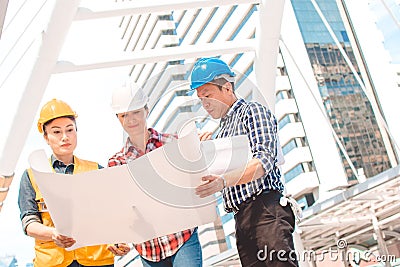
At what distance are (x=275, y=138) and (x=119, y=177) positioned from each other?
1.73 ft

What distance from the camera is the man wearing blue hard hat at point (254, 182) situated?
6.16 feet

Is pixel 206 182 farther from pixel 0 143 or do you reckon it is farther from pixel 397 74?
pixel 397 74

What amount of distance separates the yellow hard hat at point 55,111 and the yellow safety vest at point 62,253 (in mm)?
215

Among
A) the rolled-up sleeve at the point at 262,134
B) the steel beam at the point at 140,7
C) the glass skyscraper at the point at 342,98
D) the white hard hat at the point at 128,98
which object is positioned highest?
the glass skyscraper at the point at 342,98

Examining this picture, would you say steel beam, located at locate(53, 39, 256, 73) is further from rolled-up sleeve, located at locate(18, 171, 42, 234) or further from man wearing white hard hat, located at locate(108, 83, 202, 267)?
man wearing white hard hat, located at locate(108, 83, 202, 267)

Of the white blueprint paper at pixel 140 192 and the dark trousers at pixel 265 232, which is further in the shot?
the dark trousers at pixel 265 232

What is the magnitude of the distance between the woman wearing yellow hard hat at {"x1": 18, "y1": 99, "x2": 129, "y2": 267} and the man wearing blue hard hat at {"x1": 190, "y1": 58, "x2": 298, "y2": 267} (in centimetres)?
53

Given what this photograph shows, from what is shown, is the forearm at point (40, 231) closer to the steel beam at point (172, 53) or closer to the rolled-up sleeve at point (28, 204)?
the rolled-up sleeve at point (28, 204)

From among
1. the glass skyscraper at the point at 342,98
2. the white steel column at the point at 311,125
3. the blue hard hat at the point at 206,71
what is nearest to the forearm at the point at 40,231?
the blue hard hat at the point at 206,71

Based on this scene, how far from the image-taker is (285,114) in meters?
56.8

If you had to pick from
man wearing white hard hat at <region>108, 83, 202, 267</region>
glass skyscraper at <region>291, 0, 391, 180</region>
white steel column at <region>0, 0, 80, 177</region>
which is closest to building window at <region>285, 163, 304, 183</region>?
glass skyscraper at <region>291, 0, 391, 180</region>

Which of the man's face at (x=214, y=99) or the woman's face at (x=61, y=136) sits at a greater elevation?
the woman's face at (x=61, y=136)

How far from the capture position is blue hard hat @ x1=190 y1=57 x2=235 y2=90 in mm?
1803

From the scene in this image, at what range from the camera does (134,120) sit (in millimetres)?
1859
